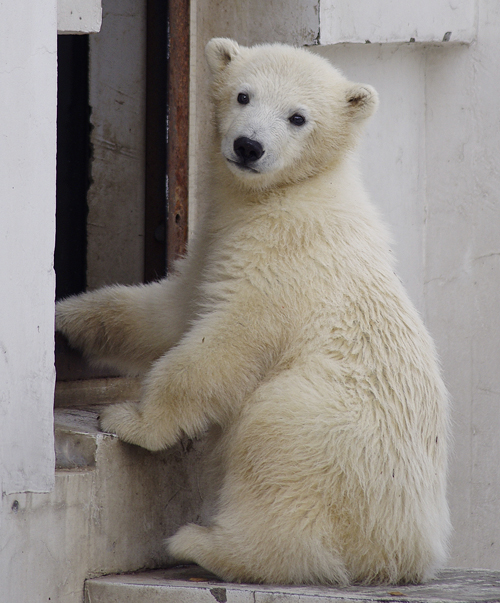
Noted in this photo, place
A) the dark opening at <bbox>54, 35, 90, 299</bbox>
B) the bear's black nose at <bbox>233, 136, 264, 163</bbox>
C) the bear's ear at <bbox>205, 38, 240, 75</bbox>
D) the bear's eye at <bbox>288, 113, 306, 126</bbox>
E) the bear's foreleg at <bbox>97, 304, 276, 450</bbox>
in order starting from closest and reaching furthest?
the bear's foreleg at <bbox>97, 304, 276, 450</bbox>, the bear's black nose at <bbox>233, 136, 264, 163</bbox>, the bear's eye at <bbox>288, 113, 306, 126</bbox>, the bear's ear at <bbox>205, 38, 240, 75</bbox>, the dark opening at <bbox>54, 35, 90, 299</bbox>

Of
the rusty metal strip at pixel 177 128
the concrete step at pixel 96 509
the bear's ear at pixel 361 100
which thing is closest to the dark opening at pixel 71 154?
the rusty metal strip at pixel 177 128

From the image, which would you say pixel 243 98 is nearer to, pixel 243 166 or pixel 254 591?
pixel 243 166

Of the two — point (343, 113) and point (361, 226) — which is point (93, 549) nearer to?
point (361, 226)

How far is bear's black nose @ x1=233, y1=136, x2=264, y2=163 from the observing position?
3717 millimetres

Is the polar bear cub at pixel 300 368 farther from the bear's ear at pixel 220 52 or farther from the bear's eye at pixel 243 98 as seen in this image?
the bear's ear at pixel 220 52

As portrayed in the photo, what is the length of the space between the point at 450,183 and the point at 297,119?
1773mm

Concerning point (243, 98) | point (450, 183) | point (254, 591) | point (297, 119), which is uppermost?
point (243, 98)

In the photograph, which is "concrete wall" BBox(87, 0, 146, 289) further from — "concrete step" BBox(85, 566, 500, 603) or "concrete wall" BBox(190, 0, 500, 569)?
"concrete step" BBox(85, 566, 500, 603)

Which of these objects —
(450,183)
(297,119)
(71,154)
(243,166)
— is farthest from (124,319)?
(450,183)

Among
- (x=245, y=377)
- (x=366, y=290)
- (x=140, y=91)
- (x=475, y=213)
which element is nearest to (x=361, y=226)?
(x=366, y=290)

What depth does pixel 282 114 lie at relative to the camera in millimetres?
3869

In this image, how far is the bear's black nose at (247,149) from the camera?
3.72 m

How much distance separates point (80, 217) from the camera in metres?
4.93

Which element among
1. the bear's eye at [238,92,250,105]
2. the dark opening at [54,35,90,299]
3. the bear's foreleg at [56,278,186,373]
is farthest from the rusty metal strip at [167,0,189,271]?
the bear's eye at [238,92,250,105]
